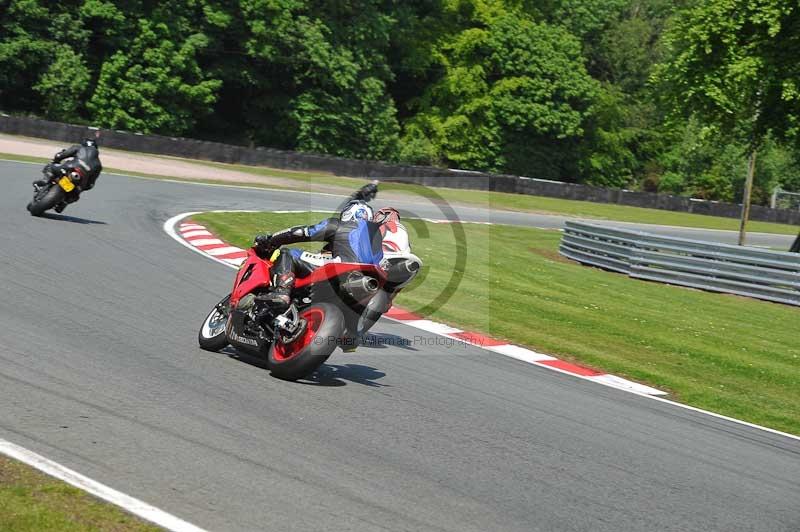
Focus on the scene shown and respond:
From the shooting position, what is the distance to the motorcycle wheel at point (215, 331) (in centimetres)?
860

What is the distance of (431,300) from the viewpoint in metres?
14.2

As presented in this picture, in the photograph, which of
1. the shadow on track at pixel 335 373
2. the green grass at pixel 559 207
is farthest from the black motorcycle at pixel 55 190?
the green grass at pixel 559 207

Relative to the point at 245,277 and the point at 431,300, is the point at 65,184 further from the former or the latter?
the point at 245,277

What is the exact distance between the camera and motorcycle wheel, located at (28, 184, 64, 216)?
1564cm

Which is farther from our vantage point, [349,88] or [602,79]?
[602,79]

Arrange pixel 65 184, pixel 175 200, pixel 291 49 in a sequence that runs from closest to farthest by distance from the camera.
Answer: pixel 65 184 → pixel 175 200 → pixel 291 49

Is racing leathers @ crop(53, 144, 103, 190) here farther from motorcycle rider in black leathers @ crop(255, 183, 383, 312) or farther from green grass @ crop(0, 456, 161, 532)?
green grass @ crop(0, 456, 161, 532)

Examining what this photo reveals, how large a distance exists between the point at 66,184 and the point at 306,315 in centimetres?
930

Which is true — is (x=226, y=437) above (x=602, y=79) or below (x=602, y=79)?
below

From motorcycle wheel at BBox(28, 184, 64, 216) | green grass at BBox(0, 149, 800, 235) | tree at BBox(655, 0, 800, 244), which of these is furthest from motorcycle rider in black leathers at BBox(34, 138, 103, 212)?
tree at BBox(655, 0, 800, 244)

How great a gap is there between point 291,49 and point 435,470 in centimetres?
4386

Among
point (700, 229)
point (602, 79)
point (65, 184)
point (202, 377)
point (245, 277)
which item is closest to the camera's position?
point (202, 377)

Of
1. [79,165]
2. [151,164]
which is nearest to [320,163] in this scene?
[151,164]

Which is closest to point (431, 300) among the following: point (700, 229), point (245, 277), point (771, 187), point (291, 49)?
point (245, 277)
